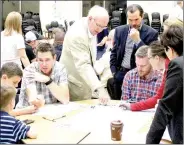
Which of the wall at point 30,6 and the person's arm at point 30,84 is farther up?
the wall at point 30,6

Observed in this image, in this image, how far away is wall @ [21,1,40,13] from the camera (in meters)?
11.9

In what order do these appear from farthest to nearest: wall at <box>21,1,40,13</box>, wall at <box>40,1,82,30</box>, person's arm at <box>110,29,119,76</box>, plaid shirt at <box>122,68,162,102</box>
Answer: wall at <box>21,1,40,13</box>
wall at <box>40,1,82,30</box>
person's arm at <box>110,29,119,76</box>
plaid shirt at <box>122,68,162,102</box>

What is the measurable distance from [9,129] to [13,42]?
2.66m

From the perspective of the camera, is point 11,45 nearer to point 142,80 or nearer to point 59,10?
point 142,80

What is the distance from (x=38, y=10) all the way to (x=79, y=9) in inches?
59.0

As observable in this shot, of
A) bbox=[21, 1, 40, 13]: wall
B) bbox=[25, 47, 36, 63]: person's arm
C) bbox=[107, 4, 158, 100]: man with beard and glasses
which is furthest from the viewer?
bbox=[21, 1, 40, 13]: wall

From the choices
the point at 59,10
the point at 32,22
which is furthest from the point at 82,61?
the point at 59,10

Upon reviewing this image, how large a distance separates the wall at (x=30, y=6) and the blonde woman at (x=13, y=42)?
7582 mm

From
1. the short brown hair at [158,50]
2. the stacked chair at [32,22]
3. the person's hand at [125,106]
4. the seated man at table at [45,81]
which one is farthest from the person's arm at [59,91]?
the stacked chair at [32,22]

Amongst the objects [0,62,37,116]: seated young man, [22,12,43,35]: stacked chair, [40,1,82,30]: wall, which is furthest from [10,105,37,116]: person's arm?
[40,1,82,30]: wall

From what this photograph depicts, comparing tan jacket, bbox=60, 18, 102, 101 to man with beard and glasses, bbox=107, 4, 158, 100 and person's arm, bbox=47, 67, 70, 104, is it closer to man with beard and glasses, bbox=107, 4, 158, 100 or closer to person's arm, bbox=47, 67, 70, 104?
person's arm, bbox=47, 67, 70, 104

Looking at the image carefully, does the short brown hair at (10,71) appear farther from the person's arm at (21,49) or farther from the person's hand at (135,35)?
the person's arm at (21,49)

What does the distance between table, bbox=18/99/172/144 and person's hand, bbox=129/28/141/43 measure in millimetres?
915

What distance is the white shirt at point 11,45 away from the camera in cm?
437
